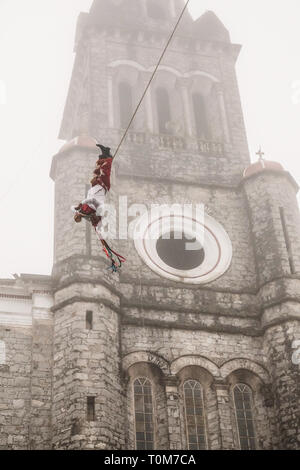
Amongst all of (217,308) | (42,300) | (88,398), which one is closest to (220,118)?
(217,308)

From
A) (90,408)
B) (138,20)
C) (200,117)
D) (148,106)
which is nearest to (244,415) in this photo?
(90,408)

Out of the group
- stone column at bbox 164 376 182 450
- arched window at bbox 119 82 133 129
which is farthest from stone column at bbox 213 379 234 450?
arched window at bbox 119 82 133 129

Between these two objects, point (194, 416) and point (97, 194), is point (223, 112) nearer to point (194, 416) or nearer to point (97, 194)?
point (194, 416)

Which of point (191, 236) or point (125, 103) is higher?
point (125, 103)

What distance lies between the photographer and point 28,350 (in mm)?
22344

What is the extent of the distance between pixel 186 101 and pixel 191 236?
23.9ft

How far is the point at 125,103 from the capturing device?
3138 centimetres

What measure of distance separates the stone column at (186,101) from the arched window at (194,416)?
35.2ft

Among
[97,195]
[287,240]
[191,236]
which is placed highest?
[191,236]

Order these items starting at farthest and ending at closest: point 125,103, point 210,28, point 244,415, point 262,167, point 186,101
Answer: point 210,28 < point 186,101 < point 125,103 < point 262,167 < point 244,415

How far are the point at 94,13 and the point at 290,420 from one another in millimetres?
18698

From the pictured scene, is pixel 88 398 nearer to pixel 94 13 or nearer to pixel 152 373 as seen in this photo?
pixel 152 373

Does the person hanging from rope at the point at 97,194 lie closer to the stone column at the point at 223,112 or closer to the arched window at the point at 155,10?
the stone column at the point at 223,112

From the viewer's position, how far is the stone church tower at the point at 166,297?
850 inches
